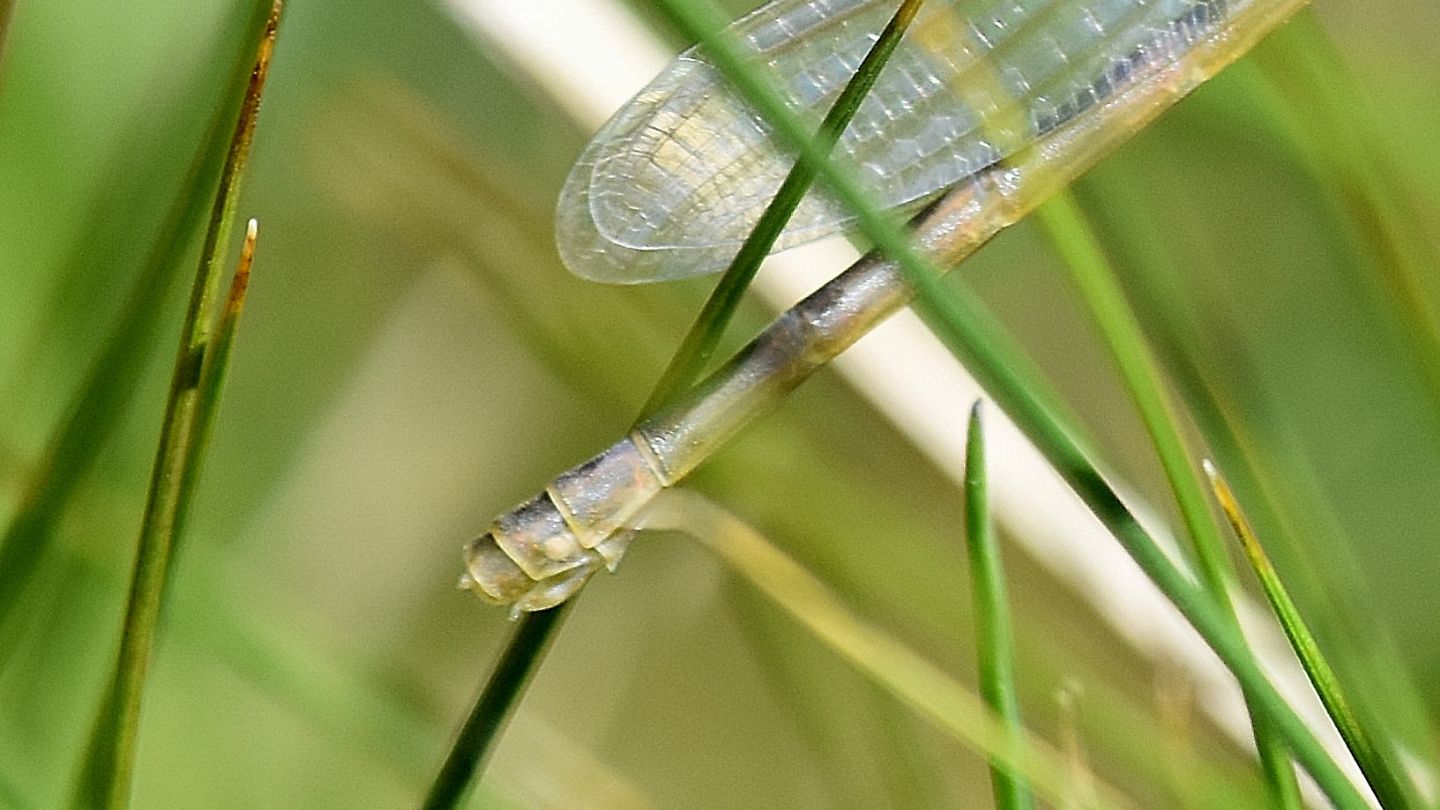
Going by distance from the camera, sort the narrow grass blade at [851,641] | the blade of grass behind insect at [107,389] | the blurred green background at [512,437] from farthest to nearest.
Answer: the blurred green background at [512,437]
the narrow grass blade at [851,641]
the blade of grass behind insect at [107,389]

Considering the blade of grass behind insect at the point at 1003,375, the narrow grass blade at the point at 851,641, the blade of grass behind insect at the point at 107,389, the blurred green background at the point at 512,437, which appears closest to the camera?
the blade of grass behind insect at the point at 1003,375

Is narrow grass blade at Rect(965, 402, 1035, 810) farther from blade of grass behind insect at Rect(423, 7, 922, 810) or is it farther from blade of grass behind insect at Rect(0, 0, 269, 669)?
blade of grass behind insect at Rect(0, 0, 269, 669)

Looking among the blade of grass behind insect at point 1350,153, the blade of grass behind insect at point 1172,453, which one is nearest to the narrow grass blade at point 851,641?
the blade of grass behind insect at point 1172,453

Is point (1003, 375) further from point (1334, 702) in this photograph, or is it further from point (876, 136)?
point (876, 136)

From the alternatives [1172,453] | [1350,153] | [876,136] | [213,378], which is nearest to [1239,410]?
[1350,153]

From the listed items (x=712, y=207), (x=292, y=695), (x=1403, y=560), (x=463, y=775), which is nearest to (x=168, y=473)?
(x=463, y=775)

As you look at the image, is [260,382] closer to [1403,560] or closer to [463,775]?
[463,775]

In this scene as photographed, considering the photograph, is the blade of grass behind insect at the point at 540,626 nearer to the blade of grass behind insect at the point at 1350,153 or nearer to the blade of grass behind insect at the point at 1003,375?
the blade of grass behind insect at the point at 1003,375

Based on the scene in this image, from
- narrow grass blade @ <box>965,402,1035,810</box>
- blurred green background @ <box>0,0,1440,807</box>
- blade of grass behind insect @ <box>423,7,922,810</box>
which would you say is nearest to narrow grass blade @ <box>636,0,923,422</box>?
blade of grass behind insect @ <box>423,7,922,810</box>
